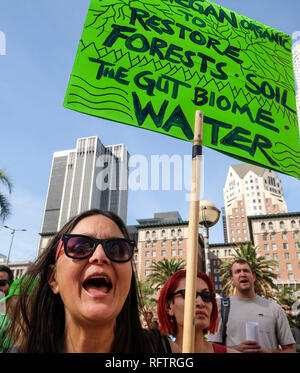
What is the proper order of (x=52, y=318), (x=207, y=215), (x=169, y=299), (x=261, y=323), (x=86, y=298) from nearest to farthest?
(x=86, y=298), (x=52, y=318), (x=169, y=299), (x=261, y=323), (x=207, y=215)

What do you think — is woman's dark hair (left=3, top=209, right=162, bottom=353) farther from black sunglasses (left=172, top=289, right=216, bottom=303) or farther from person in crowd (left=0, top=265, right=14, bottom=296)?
person in crowd (left=0, top=265, right=14, bottom=296)

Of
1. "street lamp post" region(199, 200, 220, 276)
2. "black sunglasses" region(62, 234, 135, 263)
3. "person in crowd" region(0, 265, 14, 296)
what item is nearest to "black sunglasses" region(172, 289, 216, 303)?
"black sunglasses" region(62, 234, 135, 263)

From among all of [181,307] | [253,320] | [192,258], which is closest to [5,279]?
[181,307]

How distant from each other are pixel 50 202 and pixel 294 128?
171 metres

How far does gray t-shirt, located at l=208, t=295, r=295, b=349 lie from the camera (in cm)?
346

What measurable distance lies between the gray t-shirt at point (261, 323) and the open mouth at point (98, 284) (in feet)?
8.23

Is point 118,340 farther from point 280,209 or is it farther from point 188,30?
point 280,209

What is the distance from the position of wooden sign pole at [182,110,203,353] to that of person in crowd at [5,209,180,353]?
0.25 meters

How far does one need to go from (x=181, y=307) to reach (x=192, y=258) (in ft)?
4.03

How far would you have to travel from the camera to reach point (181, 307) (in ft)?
8.96

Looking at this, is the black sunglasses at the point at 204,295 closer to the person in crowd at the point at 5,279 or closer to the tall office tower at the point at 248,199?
the person in crowd at the point at 5,279

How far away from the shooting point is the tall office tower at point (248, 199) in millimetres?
125500

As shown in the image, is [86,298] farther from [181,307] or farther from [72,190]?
[72,190]
